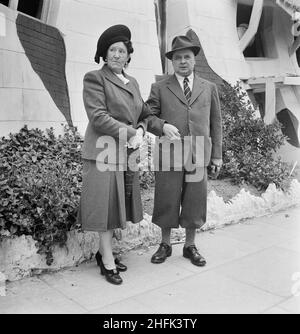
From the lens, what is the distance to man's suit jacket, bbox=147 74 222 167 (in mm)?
3338

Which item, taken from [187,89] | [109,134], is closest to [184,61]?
[187,89]

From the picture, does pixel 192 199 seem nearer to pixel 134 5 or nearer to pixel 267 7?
pixel 134 5

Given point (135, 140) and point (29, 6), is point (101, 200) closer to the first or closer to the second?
point (135, 140)

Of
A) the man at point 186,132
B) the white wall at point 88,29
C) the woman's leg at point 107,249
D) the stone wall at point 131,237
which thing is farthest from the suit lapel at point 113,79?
the white wall at point 88,29

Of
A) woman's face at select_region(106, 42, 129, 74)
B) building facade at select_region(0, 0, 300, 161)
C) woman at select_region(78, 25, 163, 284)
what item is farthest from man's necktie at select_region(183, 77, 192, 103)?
building facade at select_region(0, 0, 300, 161)

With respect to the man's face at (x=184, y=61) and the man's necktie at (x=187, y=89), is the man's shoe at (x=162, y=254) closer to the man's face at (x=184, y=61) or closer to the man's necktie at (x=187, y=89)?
the man's necktie at (x=187, y=89)

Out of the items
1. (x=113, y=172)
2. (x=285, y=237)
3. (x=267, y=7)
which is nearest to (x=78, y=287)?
(x=113, y=172)

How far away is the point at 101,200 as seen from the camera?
9.66ft

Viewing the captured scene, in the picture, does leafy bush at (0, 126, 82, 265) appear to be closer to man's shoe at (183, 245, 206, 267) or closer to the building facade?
man's shoe at (183, 245, 206, 267)

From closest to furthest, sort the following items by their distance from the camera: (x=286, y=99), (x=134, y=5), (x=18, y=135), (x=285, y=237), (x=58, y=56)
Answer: (x=285, y=237) < (x=18, y=135) < (x=58, y=56) < (x=134, y=5) < (x=286, y=99)

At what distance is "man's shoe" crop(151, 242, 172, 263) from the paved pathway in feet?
0.16

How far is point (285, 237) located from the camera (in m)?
4.27

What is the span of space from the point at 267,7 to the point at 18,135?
7172 mm

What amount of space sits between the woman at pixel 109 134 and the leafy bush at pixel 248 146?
2.72 m
